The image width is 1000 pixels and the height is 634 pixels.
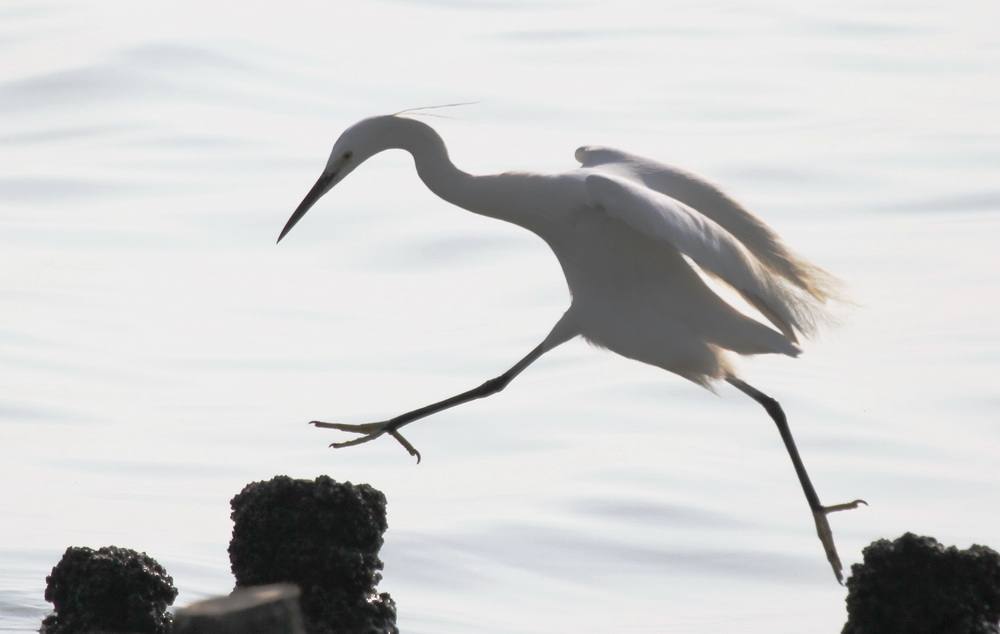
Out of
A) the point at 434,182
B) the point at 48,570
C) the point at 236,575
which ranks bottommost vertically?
the point at 236,575

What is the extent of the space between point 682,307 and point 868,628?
55.7 inches

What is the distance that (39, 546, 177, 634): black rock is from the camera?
4.57 meters

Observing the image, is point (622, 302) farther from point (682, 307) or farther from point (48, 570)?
point (48, 570)

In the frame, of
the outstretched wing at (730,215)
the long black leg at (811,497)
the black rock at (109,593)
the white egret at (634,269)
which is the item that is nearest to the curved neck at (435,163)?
the white egret at (634,269)

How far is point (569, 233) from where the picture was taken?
210 inches

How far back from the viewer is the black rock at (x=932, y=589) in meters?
4.24

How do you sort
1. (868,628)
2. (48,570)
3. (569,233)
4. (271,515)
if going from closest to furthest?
1. (868,628)
2. (271,515)
3. (569,233)
4. (48,570)

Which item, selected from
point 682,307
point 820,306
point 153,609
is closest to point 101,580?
point 153,609

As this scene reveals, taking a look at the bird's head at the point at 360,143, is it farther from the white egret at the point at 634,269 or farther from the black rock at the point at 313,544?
the black rock at the point at 313,544

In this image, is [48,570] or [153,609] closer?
[153,609]

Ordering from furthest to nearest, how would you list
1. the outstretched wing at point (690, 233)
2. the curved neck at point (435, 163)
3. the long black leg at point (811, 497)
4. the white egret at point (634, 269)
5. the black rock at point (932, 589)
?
1. the curved neck at point (435, 163)
2. the white egret at point (634, 269)
3. the long black leg at point (811, 497)
4. the outstretched wing at point (690, 233)
5. the black rock at point (932, 589)

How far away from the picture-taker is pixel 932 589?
424 cm

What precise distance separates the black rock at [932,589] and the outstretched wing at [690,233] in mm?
968

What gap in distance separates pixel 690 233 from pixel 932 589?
3.98 ft
